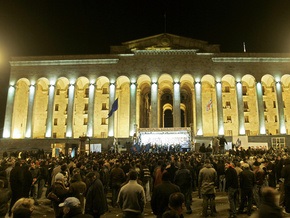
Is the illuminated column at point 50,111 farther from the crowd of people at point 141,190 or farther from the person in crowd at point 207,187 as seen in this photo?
the person in crowd at point 207,187

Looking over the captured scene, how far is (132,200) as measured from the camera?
7121 mm

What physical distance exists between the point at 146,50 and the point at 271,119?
25.3 m

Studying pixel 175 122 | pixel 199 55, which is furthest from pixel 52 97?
pixel 199 55

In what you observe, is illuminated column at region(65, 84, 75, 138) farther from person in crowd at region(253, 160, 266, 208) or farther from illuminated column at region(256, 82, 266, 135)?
person in crowd at region(253, 160, 266, 208)

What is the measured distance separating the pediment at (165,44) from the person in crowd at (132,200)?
139 feet

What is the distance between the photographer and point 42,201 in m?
15.3

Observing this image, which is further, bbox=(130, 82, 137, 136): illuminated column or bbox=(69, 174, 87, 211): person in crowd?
bbox=(130, 82, 137, 136): illuminated column

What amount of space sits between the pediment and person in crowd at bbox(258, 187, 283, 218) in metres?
44.7

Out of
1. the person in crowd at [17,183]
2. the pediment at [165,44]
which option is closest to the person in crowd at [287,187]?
the person in crowd at [17,183]

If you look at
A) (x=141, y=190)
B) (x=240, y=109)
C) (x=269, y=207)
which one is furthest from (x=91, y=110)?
(x=269, y=207)

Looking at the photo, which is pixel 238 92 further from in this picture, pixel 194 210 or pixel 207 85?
pixel 194 210

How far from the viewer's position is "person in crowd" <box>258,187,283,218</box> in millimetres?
4523

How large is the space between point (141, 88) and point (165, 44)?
9465 millimetres

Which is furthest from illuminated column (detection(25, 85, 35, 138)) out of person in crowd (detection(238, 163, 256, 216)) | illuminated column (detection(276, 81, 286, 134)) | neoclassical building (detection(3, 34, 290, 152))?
person in crowd (detection(238, 163, 256, 216))
